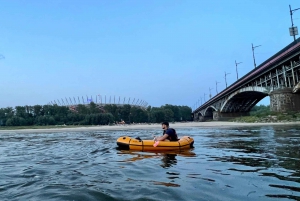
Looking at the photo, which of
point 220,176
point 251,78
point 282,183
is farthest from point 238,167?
point 251,78

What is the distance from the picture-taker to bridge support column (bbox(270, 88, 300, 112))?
36781mm

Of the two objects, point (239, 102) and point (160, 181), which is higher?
point (239, 102)

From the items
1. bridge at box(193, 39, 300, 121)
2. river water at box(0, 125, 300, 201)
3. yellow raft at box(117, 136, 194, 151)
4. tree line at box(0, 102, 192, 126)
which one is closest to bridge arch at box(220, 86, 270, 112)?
bridge at box(193, 39, 300, 121)

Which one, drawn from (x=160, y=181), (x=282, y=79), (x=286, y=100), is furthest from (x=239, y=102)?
(x=160, y=181)

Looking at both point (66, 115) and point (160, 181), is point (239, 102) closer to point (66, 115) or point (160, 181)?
point (66, 115)

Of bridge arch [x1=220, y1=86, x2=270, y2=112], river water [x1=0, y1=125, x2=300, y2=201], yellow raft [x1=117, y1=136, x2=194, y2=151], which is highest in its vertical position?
bridge arch [x1=220, y1=86, x2=270, y2=112]

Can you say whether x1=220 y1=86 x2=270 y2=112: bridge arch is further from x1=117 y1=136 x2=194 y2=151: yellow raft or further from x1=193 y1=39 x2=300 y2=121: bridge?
x1=117 y1=136 x2=194 y2=151: yellow raft

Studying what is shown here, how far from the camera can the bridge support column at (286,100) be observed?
36.8 meters

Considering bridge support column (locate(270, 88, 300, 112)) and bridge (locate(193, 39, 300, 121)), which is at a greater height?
bridge (locate(193, 39, 300, 121))

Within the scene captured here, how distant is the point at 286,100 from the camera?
37031 mm

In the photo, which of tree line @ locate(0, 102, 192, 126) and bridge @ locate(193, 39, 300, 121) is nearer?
bridge @ locate(193, 39, 300, 121)

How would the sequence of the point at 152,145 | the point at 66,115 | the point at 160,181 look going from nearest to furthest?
the point at 160,181 → the point at 152,145 → the point at 66,115

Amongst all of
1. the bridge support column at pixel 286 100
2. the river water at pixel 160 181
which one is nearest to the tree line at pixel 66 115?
the bridge support column at pixel 286 100

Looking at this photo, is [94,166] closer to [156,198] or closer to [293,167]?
[156,198]
